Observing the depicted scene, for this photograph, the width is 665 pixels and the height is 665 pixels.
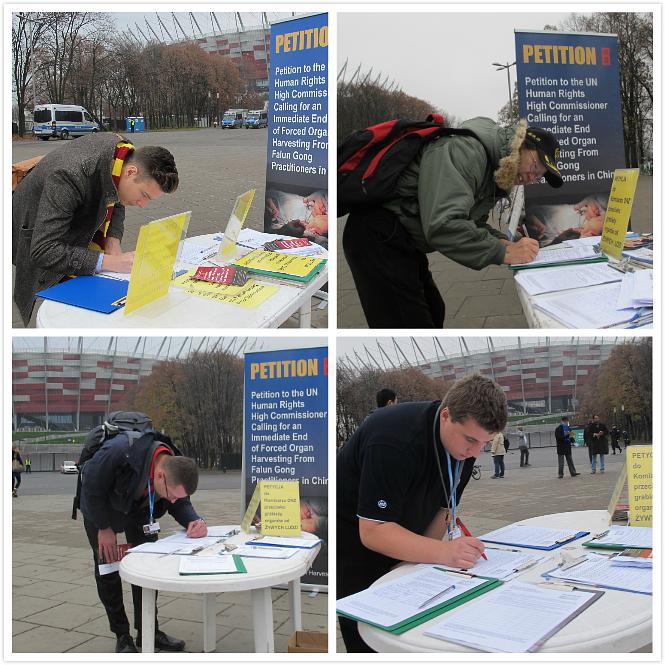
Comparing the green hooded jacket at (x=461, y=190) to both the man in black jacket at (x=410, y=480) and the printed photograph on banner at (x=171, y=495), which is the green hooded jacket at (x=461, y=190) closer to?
the man in black jacket at (x=410, y=480)

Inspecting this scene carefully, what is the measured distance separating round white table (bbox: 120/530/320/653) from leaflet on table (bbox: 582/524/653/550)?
89 cm

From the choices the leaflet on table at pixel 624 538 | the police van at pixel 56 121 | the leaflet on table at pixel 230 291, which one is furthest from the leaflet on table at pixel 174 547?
the police van at pixel 56 121

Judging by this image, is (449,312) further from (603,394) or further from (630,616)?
(630,616)

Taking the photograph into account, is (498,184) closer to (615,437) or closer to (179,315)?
(179,315)

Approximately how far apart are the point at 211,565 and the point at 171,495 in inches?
24.9

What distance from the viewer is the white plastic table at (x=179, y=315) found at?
77.1 inches

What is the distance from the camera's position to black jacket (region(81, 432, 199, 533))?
261cm

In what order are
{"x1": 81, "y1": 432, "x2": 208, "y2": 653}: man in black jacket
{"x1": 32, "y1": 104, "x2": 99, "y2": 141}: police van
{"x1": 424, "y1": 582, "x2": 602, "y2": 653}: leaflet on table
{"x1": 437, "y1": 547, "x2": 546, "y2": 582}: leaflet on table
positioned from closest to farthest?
{"x1": 424, "y1": 582, "x2": 602, "y2": 653}: leaflet on table, {"x1": 437, "y1": 547, "x2": 546, "y2": 582}: leaflet on table, {"x1": 81, "y1": 432, "x2": 208, "y2": 653}: man in black jacket, {"x1": 32, "y1": 104, "x2": 99, "y2": 141}: police van

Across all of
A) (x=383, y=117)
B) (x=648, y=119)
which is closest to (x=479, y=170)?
(x=383, y=117)

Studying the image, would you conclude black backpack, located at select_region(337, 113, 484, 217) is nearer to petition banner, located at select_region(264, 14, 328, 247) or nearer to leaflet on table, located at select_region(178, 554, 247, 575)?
leaflet on table, located at select_region(178, 554, 247, 575)

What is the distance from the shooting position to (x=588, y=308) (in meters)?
1.90

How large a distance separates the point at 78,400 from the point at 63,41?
2.50 meters

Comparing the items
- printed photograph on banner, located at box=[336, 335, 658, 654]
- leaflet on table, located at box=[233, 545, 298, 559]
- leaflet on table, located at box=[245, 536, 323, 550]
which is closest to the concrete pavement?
printed photograph on banner, located at box=[336, 335, 658, 654]

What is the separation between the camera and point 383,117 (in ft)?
12.4
